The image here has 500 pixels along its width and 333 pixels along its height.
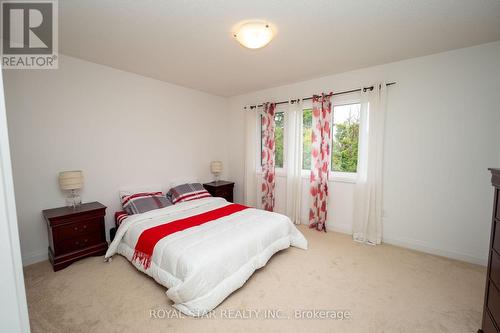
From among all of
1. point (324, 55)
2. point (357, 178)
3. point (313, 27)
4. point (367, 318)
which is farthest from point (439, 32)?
point (367, 318)

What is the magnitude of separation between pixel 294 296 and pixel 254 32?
245 centimetres

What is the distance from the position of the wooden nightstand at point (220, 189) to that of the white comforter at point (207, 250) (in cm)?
124

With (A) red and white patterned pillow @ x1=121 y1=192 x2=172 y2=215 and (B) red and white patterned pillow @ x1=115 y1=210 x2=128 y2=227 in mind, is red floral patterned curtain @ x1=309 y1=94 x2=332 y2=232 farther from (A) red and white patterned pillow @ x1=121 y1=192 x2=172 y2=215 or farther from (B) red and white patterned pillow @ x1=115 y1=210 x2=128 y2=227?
(B) red and white patterned pillow @ x1=115 y1=210 x2=128 y2=227

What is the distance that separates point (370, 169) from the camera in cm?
302

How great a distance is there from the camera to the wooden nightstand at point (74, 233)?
232cm

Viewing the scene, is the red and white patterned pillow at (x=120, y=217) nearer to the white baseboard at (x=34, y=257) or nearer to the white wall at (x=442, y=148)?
the white baseboard at (x=34, y=257)

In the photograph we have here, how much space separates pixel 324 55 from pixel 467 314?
9.42 ft

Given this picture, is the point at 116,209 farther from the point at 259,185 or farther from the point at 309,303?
the point at 309,303

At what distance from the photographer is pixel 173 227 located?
7.77 feet

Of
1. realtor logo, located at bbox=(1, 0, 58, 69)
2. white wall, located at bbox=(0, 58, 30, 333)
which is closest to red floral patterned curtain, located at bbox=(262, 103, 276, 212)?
realtor logo, located at bbox=(1, 0, 58, 69)

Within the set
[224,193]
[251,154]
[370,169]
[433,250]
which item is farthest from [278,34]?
[433,250]

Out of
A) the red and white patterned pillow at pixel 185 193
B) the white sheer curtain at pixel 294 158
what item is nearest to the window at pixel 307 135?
the white sheer curtain at pixel 294 158

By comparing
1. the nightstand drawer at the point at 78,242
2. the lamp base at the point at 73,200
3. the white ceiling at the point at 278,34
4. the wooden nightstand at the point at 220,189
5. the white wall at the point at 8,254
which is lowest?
the nightstand drawer at the point at 78,242

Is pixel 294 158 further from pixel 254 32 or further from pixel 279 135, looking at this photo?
pixel 254 32
